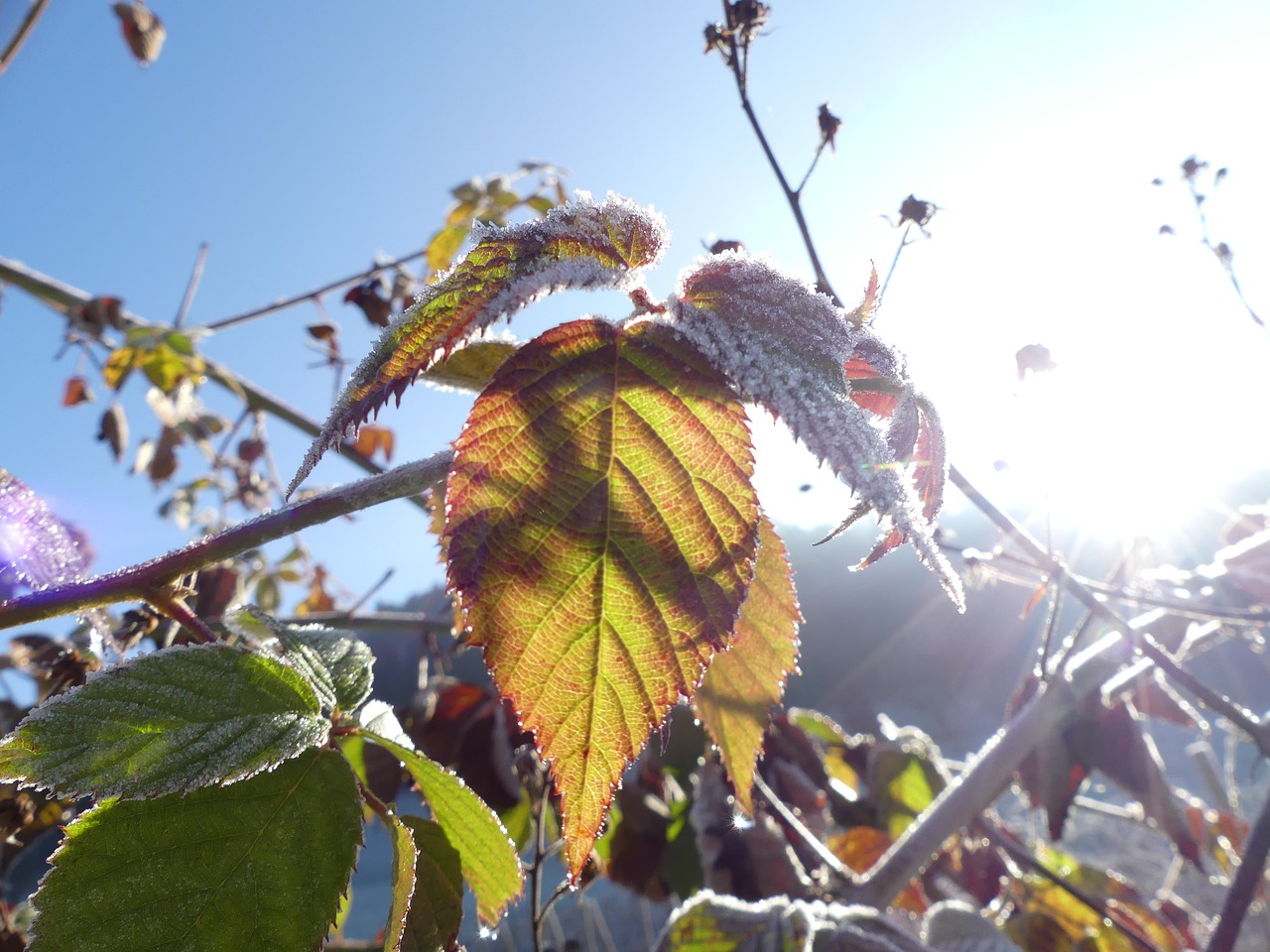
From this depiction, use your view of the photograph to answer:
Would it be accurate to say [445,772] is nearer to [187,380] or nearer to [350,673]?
[350,673]

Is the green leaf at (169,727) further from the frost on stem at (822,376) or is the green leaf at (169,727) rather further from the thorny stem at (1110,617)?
the thorny stem at (1110,617)

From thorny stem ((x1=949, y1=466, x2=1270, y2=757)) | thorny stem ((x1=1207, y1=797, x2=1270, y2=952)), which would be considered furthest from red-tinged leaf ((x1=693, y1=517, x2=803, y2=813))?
thorny stem ((x1=1207, y1=797, x2=1270, y2=952))

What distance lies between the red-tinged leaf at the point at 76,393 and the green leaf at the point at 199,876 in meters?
2.43

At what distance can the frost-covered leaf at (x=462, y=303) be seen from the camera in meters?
0.35

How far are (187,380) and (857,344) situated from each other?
5.72 ft

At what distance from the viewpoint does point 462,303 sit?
0.35m

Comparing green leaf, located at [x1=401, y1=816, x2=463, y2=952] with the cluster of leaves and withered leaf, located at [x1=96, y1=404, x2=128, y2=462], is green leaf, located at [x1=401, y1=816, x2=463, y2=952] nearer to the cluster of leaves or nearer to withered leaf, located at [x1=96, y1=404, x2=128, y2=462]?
the cluster of leaves

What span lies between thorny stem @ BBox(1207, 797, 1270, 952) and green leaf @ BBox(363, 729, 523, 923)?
72 cm

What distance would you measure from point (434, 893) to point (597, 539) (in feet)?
0.79

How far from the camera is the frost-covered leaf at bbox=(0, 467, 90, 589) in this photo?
0.40 metres

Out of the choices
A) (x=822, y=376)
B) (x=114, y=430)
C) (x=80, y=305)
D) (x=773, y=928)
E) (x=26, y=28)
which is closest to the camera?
(x=822, y=376)

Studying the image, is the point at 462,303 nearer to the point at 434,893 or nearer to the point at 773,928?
the point at 434,893

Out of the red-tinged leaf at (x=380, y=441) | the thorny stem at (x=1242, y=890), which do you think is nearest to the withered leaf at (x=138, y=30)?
the red-tinged leaf at (x=380, y=441)

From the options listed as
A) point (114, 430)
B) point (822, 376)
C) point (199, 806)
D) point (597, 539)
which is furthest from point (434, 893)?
point (114, 430)
